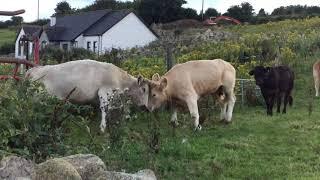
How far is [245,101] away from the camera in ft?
57.9

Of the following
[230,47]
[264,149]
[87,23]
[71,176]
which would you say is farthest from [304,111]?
[87,23]

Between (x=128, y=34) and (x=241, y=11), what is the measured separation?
56.3 ft

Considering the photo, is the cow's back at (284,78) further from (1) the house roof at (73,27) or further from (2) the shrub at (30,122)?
(1) the house roof at (73,27)

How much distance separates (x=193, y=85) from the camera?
14016 mm

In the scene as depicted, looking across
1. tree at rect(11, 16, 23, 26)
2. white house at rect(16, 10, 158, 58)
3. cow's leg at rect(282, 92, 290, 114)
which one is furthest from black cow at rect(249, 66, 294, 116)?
white house at rect(16, 10, 158, 58)

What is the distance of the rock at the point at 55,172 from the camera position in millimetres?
6043

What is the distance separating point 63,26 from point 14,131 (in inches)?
2572

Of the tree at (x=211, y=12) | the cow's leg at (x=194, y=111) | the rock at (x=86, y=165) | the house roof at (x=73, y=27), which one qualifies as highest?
the tree at (x=211, y=12)

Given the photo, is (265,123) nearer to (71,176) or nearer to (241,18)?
(71,176)

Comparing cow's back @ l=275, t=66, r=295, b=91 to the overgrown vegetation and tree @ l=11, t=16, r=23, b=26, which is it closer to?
the overgrown vegetation

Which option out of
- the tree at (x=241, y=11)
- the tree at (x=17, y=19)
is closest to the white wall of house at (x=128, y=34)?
the tree at (x=17, y=19)

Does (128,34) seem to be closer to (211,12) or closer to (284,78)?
(211,12)

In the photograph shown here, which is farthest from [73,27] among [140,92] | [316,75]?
[140,92]

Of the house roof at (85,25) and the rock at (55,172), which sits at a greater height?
the house roof at (85,25)
